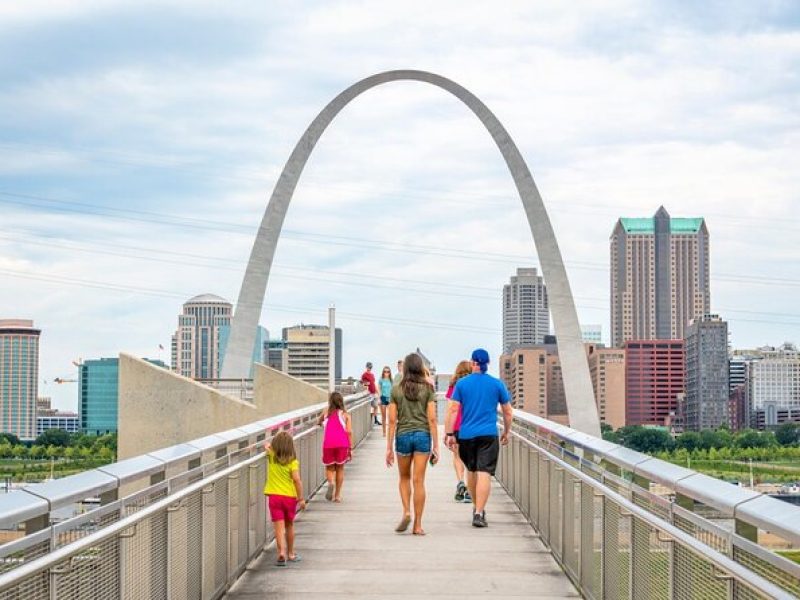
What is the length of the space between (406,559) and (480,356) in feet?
7.08

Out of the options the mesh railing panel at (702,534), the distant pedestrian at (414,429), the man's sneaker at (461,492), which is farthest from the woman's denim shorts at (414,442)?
the mesh railing panel at (702,534)

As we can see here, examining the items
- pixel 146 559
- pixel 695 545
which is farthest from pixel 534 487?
pixel 695 545

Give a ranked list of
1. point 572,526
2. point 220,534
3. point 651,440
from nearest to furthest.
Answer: point 220,534 < point 572,526 < point 651,440

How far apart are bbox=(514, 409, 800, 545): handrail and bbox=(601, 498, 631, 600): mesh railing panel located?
297mm

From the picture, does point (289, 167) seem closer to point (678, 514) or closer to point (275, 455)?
point (275, 455)

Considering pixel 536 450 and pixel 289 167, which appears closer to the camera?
pixel 536 450

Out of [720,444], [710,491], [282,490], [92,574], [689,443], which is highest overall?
A: [710,491]

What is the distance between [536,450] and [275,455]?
3201mm

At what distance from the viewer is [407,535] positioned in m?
11.7

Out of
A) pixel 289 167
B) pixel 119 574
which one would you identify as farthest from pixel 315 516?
pixel 289 167

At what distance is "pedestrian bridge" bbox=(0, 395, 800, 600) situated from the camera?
16.6 feet

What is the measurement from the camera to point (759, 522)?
181 inches

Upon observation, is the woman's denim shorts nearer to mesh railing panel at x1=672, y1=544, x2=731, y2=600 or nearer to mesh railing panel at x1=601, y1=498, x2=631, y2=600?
mesh railing panel at x1=601, y1=498, x2=631, y2=600

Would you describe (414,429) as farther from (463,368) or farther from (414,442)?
(463,368)
